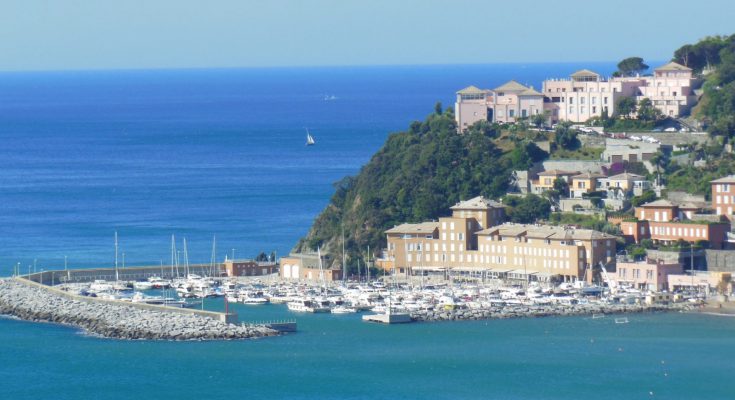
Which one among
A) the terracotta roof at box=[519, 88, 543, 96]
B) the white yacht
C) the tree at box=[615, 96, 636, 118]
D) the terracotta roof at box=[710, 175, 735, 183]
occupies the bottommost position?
the white yacht

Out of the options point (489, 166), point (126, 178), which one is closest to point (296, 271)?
point (489, 166)

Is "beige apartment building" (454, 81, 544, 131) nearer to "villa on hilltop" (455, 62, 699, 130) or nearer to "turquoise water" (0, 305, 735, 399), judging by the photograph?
"villa on hilltop" (455, 62, 699, 130)

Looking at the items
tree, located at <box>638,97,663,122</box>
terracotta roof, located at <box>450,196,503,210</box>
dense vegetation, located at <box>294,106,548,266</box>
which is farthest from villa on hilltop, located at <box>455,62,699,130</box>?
terracotta roof, located at <box>450,196,503,210</box>

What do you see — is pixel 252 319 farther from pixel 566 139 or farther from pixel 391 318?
pixel 566 139

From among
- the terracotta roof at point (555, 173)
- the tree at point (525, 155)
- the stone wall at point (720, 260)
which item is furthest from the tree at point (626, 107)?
the stone wall at point (720, 260)

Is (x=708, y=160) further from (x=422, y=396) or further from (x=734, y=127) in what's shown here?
(x=422, y=396)

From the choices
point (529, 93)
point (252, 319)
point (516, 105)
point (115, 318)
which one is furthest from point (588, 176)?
point (115, 318)

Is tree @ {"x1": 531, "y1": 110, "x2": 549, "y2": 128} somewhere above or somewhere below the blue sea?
above
